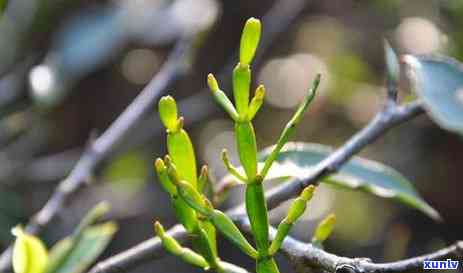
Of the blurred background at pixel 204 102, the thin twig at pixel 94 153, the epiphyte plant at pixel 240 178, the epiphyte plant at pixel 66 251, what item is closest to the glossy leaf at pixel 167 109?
the epiphyte plant at pixel 240 178

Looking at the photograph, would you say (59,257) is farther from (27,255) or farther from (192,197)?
(192,197)

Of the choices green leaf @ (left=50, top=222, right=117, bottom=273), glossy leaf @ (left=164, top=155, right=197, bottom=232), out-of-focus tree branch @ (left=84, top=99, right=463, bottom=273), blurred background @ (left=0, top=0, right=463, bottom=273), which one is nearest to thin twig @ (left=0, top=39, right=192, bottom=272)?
green leaf @ (left=50, top=222, right=117, bottom=273)

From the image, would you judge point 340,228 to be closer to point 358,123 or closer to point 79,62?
point 358,123

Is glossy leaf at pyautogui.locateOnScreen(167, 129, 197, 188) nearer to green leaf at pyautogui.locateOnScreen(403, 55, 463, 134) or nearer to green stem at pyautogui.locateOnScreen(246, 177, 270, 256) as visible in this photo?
green stem at pyautogui.locateOnScreen(246, 177, 270, 256)

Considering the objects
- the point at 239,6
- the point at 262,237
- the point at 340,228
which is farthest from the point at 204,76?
the point at 262,237

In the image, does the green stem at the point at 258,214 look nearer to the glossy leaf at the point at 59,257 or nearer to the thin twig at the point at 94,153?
the glossy leaf at the point at 59,257

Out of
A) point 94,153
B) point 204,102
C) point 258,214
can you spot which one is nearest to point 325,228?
point 258,214
